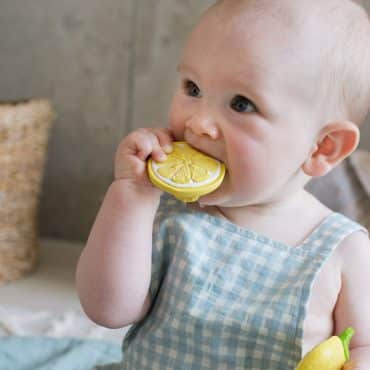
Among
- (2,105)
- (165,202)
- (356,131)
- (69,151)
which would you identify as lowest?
(69,151)

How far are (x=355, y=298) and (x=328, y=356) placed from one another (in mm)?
132

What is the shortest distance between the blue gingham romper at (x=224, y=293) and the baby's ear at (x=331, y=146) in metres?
0.07

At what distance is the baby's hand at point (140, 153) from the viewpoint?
2.44 feet

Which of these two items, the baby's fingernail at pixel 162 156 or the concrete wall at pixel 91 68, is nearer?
the baby's fingernail at pixel 162 156

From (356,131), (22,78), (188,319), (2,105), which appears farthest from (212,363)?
(22,78)

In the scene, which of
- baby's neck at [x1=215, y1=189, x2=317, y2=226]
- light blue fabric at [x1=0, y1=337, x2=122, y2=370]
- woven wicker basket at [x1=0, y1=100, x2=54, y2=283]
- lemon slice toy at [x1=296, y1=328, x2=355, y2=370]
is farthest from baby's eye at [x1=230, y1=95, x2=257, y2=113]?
woven wicker basket at [x1=0, y1=100, x2=54, y2=283]

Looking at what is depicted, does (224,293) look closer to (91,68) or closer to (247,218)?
(247,218)

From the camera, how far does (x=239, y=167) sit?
0.74 metres

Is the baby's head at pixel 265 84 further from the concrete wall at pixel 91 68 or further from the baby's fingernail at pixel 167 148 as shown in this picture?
the concrete wall at pixel 91 68

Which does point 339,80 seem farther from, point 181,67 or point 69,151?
point 69,151

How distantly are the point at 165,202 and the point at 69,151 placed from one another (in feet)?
2.83

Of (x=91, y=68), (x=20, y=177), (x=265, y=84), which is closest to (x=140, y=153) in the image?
(x=265, y=84)

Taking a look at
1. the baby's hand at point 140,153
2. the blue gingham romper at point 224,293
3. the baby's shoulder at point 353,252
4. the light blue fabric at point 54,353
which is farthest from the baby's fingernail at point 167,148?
the light blue fabric at point 54,353

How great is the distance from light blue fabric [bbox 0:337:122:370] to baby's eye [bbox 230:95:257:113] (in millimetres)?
574
